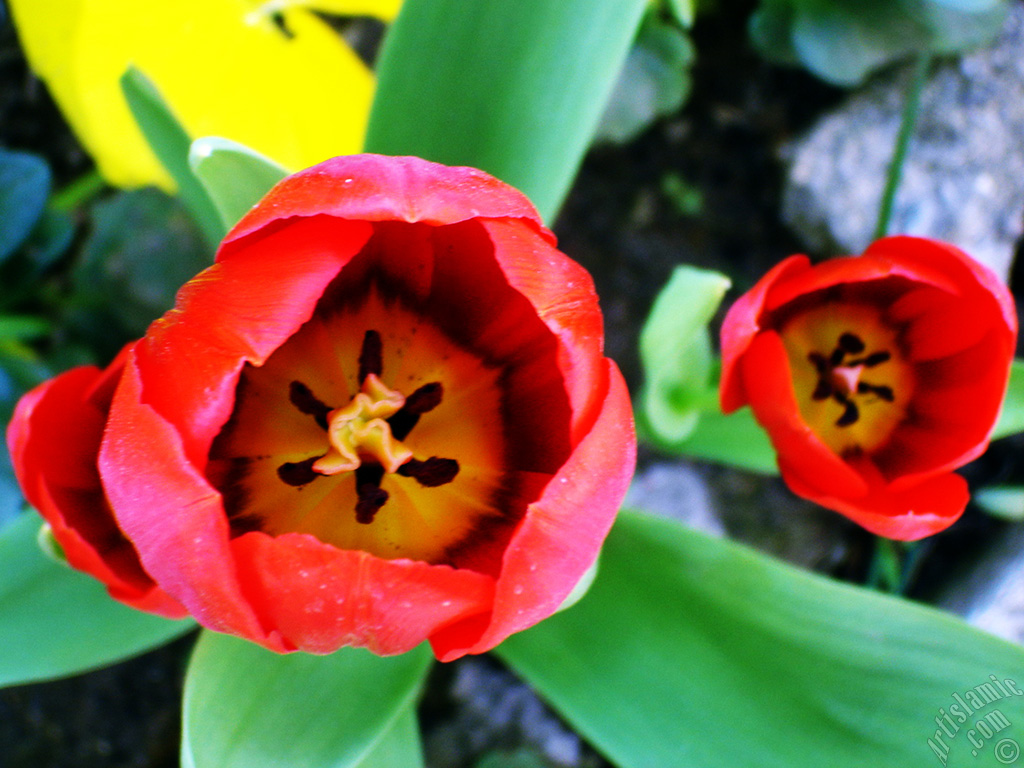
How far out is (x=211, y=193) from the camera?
50cm

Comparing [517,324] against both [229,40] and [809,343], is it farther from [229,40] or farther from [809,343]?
[229,40]

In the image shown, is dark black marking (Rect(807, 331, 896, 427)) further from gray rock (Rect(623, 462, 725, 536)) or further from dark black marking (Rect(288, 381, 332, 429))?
dark black marking (Rect(288, 381, 332, 429))

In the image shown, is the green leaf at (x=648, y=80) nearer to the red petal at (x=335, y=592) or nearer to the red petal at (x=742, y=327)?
the red petal at (x=742, y=327)

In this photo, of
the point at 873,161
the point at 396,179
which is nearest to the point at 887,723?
the point at 396,179

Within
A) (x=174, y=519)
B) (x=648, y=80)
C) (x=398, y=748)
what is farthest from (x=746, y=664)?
(x=648, y=80)

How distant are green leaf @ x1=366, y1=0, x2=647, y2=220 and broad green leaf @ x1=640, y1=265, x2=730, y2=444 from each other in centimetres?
11

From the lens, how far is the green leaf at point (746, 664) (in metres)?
0.53

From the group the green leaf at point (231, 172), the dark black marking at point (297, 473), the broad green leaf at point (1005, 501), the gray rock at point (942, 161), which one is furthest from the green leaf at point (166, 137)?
Result: the broad green leaf at point (1005, 501)

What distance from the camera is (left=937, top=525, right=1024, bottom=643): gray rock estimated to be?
2.89 ft

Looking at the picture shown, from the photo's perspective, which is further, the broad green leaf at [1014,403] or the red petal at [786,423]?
the broad green leaf at [1014,403]

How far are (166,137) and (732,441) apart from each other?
477mm

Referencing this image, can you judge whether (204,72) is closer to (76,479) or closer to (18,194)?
(18,194)
